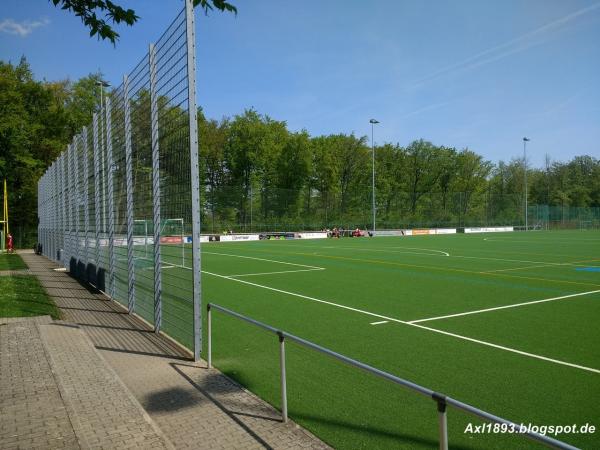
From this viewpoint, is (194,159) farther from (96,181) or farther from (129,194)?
(96,181)

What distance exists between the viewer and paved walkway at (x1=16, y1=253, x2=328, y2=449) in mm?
4359

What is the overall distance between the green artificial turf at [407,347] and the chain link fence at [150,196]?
4.5 inches

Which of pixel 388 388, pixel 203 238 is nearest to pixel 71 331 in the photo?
pixel 388 388

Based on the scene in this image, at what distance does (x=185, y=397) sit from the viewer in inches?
211

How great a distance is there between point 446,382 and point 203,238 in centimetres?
3763

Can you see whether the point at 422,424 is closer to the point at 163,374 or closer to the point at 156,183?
the point at 163,374

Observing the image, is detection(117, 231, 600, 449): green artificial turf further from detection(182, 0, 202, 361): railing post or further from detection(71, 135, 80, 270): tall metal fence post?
detection(71, 135, 80, 270): tall metal fence post

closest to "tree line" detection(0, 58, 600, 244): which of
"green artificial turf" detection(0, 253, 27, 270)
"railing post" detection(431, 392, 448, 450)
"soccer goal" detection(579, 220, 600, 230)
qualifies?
"soccer goal" detection(579, 220, 600, 230)

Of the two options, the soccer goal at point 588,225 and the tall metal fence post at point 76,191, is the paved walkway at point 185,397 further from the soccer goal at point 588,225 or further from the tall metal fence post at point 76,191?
the soccer goal at point 588,225

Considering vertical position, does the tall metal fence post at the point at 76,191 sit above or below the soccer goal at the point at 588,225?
above

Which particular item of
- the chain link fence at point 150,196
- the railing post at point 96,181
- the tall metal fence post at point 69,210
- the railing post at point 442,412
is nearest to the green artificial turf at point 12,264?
the tall metal fence post at point 69,210

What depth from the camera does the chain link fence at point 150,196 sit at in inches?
273

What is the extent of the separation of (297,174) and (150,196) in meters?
58.9

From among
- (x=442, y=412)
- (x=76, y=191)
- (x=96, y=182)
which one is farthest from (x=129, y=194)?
(x=442, y=412)
